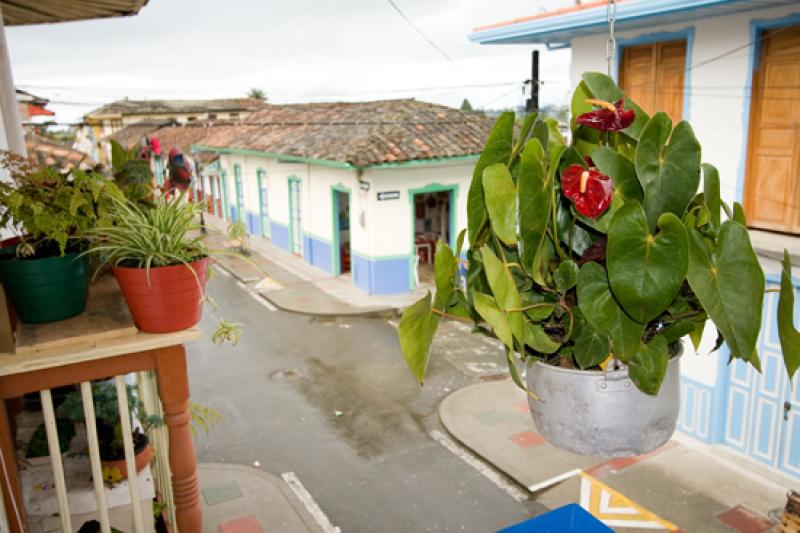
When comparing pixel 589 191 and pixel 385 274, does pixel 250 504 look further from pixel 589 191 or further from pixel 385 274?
pixel 385 274

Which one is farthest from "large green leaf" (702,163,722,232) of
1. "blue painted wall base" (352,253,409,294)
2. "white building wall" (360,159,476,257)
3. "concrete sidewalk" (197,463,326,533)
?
"blue painted wall base" (352,253,409,294)

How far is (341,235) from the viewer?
1598 centimetres

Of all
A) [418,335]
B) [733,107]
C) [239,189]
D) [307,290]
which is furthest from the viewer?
[239,189]

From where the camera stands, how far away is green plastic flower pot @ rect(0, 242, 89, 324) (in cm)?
281

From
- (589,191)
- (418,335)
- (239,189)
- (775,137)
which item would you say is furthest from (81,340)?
(239,189)

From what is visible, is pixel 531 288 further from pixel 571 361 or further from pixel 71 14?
pixel 71 14

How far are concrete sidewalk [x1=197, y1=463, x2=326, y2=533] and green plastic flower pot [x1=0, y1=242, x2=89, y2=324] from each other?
3685 mm

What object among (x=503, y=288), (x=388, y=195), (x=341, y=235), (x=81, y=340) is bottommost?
(x=341, y=235)

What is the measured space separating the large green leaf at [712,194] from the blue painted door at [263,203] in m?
17.0

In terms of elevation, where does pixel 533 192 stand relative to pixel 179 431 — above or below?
above

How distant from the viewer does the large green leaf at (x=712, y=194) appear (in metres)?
1.56

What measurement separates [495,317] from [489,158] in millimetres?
429

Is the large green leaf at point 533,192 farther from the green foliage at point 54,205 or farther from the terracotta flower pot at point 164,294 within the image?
the green foliage at point 54,205

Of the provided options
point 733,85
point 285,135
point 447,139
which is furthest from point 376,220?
point 733,85
